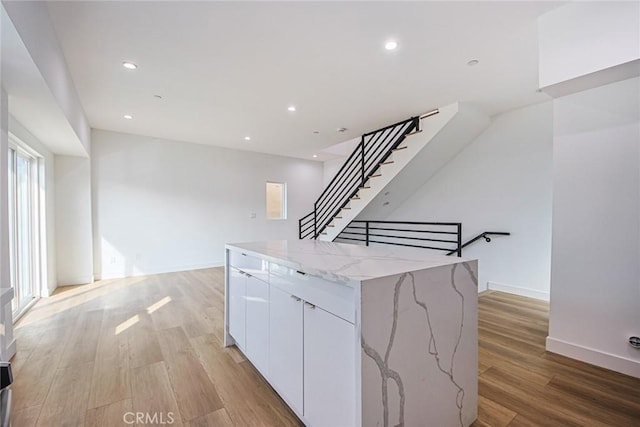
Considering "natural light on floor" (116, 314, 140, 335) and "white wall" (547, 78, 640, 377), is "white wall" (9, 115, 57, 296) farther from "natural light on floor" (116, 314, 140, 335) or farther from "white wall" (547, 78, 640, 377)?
"white wall" (547, 78, 640, 377)

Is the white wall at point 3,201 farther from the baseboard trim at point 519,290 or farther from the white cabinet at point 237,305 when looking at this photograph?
the baseboard trim at point 519,290

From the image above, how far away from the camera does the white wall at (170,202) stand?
484 centimetres

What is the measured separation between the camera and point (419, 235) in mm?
5301

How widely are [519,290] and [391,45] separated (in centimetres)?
364

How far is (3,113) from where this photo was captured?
208 centimetres

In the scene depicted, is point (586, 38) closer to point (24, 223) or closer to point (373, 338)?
point (373, 338)

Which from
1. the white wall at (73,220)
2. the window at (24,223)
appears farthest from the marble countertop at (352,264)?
the white wall at (73,220)

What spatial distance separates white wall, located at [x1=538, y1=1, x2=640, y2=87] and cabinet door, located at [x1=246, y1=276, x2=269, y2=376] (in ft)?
8.27

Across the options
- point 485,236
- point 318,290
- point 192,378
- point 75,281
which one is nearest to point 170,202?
point 75,281

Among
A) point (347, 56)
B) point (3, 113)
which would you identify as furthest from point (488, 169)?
point (3, 113)

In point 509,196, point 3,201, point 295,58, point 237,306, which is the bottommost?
point 237,306

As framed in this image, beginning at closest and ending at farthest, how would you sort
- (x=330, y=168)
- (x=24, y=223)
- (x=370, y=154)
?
(x=24, y=223), (x=370, y=154), (x=330, y=168)

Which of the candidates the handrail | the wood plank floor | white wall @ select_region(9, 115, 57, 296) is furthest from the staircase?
white wall @ select_region(9, 115, 57, 296)

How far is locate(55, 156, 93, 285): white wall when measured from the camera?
4.25m
